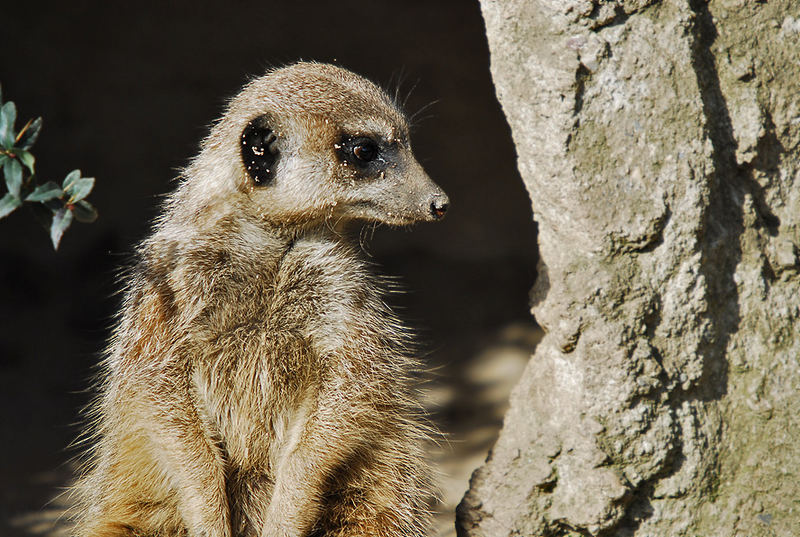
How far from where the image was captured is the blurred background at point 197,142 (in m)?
5.08

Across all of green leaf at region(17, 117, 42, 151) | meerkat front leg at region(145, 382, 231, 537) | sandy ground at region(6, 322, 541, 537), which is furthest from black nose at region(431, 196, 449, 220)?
sandy ground at region(6, 322, 541, 537)

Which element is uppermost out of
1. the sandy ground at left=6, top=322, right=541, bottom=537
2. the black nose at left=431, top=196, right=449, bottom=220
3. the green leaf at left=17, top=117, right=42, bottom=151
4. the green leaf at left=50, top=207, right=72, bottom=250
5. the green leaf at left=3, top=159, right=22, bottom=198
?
the black nose at left=431, top=196, right=449, bottom=220

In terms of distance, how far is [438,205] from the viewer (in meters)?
2.37

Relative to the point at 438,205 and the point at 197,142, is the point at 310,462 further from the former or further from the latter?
the point at 197,142

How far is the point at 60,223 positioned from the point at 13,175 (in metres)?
0.14

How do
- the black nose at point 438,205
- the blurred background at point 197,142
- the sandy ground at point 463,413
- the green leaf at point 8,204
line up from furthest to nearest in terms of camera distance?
1. the blurred background at point 197,142
2. the sandy ground at point 463,413
3. the black nose at point 438,205
4. the green leaf at point 8,204

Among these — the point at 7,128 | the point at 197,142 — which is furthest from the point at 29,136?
the point at 197,142

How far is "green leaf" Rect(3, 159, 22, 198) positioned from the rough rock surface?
127cm

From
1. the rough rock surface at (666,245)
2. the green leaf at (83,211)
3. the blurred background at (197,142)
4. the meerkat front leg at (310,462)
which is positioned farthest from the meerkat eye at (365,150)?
A: the blurred background at (197,142)

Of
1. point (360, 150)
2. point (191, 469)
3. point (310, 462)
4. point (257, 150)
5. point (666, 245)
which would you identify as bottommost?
point (191, 469)

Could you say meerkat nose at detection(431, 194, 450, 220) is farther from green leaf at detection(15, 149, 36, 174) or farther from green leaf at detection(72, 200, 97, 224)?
green leaf at detection(15, 149, 36, 174)

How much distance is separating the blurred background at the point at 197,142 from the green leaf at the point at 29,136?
3135 millimetres

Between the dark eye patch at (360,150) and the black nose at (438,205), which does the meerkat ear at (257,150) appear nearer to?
the dark eye patch at (360,150)

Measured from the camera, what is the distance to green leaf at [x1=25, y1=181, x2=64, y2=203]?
1838 millimetres
